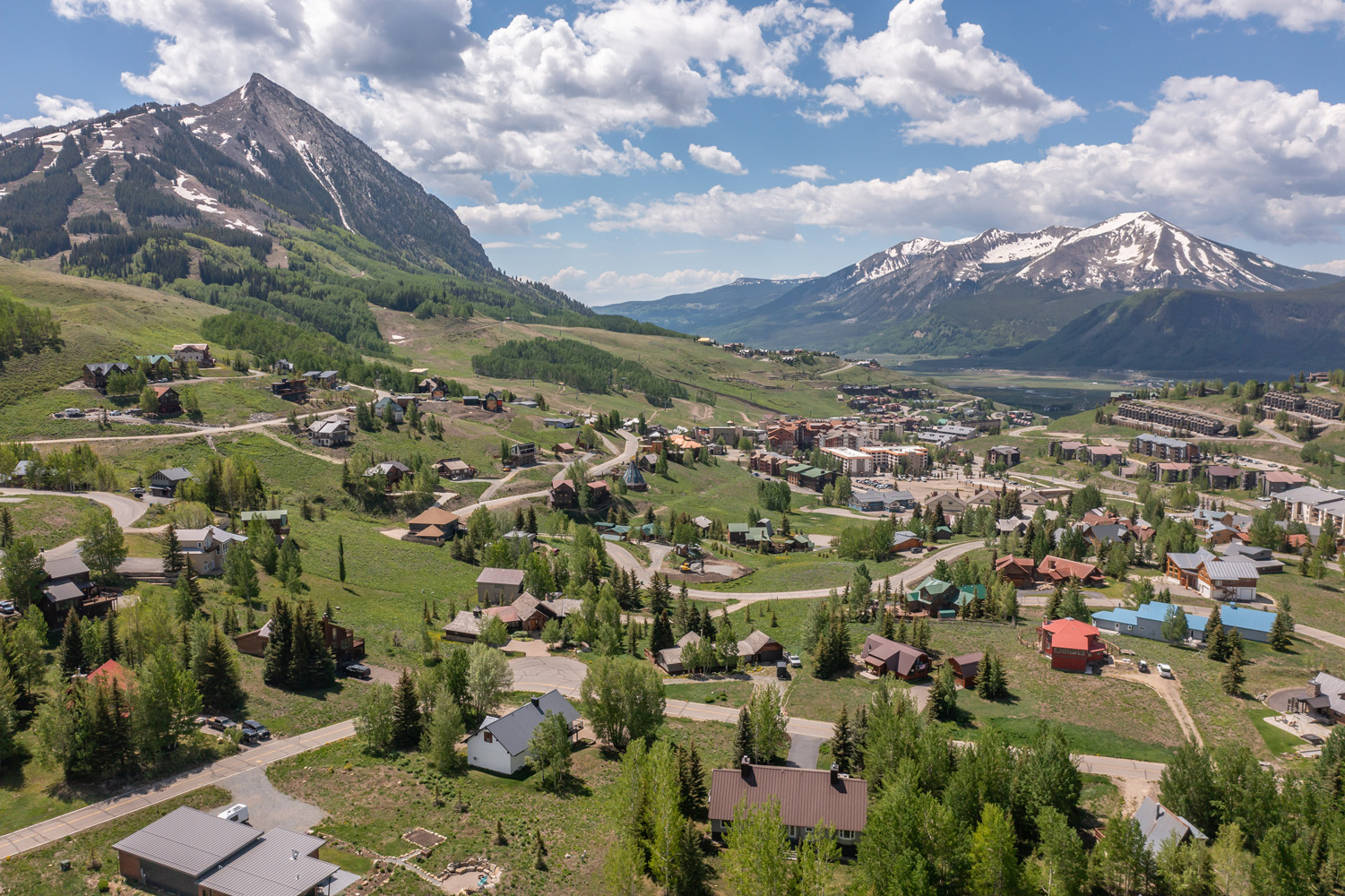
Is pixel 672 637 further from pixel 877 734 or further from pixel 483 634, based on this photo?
pixel 877 734

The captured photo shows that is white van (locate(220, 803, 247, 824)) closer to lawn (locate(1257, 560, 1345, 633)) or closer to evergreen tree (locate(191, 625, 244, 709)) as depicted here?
evergreen tree (locate(191, 625, 244, 709))

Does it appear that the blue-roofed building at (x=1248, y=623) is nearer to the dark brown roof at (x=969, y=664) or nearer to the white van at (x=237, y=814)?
the dark brown roof at (x=969, y=664)

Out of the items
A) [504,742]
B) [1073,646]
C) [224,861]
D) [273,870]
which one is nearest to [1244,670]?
[1073,646]

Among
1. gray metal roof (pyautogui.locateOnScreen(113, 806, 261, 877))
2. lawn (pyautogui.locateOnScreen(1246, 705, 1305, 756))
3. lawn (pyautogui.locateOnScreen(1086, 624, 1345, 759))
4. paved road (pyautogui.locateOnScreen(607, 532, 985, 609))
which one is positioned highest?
gray metal roof (pyautogui.locateOnScreen(113, 806, 261, 877))

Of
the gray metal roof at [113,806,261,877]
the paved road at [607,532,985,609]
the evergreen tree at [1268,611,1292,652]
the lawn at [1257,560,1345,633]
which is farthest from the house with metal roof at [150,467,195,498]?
the lawn at [1257,560,1345,633]

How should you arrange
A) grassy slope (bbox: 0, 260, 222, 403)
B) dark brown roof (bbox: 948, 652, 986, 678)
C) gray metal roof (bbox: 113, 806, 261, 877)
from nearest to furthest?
gray metal roof (bbox: 113, 806, 261, 877), dark brown roof (bbox: 948, 652, 986, 678), grassy slope (bbox: 0, 260, 222, 403)

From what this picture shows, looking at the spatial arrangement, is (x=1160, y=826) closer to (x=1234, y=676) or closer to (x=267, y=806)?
(x=1234, y=676)

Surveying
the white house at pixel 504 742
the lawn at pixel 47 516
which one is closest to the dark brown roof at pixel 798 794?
the white house at pixel 504 742
